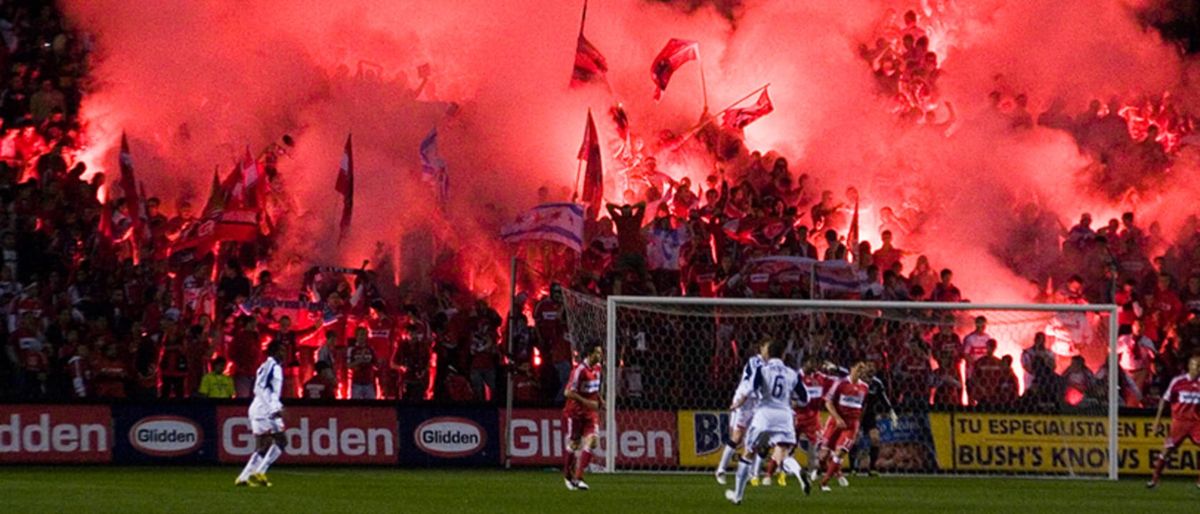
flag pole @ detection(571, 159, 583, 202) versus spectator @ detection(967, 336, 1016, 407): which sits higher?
flag pole @ detection(571, 159, 583, 202)

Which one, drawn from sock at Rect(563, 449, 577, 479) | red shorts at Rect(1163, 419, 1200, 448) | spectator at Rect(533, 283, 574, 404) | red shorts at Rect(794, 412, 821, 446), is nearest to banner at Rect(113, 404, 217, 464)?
spectator at Rect(533, 283, 574, 404)

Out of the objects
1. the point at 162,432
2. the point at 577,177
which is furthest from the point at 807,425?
the point at 577,177

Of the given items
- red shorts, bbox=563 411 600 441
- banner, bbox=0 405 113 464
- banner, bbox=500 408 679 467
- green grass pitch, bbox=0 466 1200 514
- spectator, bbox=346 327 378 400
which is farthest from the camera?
banner, bbox=500 408 679 467

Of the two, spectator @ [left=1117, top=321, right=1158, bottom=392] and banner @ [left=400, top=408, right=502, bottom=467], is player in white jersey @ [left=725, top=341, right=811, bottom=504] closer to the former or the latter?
banner @ [left=400, top=408, right=502, bottom=467]

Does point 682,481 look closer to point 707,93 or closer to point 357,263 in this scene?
point 357,263

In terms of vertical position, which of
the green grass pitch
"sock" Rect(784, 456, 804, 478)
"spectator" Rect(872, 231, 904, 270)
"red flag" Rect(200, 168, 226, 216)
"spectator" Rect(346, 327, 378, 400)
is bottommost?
the green grass pitch

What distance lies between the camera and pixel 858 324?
30547 mm

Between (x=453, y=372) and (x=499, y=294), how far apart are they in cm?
554

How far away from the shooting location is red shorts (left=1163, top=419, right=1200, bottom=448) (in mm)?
27172

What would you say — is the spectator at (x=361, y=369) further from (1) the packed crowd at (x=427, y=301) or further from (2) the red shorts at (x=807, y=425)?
(2) the red shorts at (x=807, y=425)

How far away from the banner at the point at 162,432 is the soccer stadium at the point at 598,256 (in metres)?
0.06

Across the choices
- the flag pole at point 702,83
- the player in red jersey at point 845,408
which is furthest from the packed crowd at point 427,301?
the flag pole at point 702,83

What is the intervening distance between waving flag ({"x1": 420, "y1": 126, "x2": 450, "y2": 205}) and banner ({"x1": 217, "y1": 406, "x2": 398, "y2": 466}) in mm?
5588

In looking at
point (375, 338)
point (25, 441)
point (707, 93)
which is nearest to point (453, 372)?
point (375, 338)
